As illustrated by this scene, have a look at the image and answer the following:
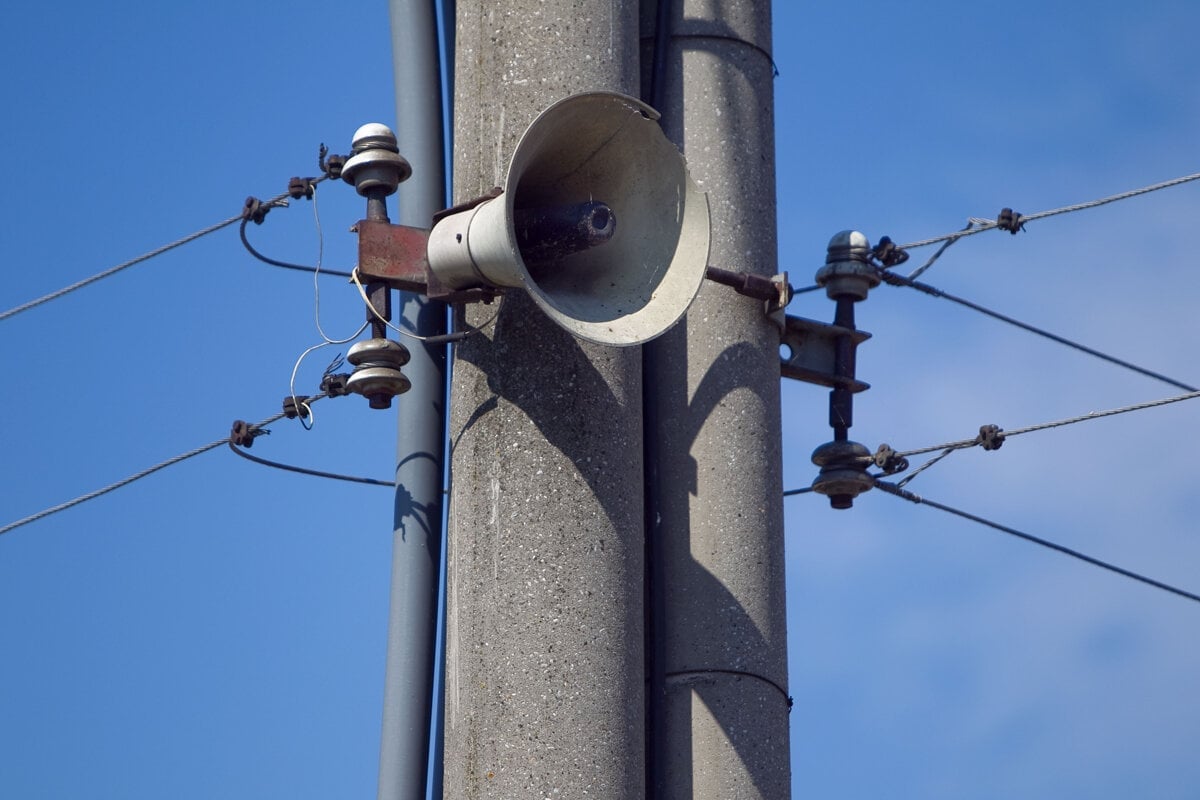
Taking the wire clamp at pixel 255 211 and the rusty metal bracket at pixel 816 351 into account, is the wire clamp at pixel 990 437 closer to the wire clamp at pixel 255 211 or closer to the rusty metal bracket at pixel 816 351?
the rusty metal bracket at pixel 816 351

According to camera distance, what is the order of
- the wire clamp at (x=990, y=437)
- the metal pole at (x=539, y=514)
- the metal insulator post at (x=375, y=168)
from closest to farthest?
the metal pole at (x=539, y=514) < the metal insulator post at (x=375, y=168) < the wire clamp at (x=990, y=437)

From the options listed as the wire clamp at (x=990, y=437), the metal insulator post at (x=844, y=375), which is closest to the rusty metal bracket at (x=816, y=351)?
the metal insulator post at (x=844, y=375)

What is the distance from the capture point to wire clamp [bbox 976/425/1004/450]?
7.04 meters

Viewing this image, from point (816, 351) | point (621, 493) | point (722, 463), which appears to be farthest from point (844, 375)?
point (621, 493)

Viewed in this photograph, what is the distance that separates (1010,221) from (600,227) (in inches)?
110

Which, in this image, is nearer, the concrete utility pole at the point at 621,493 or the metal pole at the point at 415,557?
the concrete utility pole at the point at 621,493

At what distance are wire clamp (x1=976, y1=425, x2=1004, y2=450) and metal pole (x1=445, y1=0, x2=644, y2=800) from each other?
2063 millimetres

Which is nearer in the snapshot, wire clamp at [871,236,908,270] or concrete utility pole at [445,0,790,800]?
concrete utility pole at [445,0,790,800]

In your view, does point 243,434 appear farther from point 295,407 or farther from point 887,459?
point 887,459

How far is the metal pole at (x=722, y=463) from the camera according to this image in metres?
5.50

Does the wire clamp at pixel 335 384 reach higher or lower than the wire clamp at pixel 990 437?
lower

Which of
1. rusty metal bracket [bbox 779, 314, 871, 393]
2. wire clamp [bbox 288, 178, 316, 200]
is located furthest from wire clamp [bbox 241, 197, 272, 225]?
rusty metal bracket [bbox 779, 314, 871, 393]

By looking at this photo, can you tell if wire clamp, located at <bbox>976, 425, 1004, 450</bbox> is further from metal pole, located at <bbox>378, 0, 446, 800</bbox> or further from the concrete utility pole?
metal pole, located at <bbox>378, 0, 446, 800</bbox>

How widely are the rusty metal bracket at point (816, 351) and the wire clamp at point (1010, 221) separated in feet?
4.16
